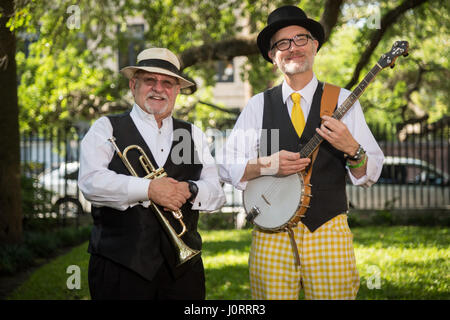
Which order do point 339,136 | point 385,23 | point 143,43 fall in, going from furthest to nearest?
point 143,43 → point 385,23 → point 339,136

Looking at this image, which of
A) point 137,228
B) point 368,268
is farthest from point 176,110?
point 137,228

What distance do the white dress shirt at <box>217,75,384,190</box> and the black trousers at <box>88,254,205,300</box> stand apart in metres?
0.66

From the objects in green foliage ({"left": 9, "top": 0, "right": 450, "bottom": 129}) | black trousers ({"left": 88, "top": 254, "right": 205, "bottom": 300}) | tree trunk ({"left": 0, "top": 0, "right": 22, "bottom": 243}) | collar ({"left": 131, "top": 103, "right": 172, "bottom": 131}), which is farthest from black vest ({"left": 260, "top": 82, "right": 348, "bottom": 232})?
green foliage ({"left": 9, "top": 0, "right": 450, "bottom": 129})

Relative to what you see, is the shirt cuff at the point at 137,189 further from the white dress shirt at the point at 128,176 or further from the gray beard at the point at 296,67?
the gray beard at the point at 296,67

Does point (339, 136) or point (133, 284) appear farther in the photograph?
point (133, 284)

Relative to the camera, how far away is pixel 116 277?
2.85 meters

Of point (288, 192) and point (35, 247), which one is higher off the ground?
point (288, 192)

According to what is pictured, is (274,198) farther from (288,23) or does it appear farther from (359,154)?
(288,23)

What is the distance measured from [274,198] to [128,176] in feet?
2.88

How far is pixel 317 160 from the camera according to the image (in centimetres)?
291

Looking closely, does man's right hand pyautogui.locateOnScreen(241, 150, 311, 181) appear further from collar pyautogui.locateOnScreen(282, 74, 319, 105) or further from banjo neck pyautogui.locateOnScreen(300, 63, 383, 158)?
collar pyautogui.locateOnScreen(282, 74, 319, 105)

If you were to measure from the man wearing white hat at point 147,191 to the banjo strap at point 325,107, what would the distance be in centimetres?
54
